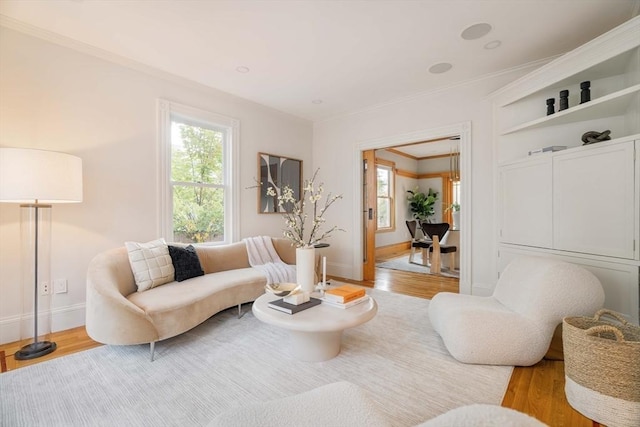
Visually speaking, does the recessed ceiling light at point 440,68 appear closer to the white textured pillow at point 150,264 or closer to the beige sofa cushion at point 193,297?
the beige sofa cushion at point 193,297

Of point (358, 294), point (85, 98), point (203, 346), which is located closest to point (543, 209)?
point (358, 294)

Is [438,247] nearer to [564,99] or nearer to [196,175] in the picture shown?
[564,99]

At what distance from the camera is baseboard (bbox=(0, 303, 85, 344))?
95.2 inches

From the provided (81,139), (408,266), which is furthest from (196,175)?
(408,266)

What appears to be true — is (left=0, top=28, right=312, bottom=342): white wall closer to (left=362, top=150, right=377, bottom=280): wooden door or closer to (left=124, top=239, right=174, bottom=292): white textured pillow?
(left=124, top=239, right=174, bottom=292): white textured pillow

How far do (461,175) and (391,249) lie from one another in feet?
13.4

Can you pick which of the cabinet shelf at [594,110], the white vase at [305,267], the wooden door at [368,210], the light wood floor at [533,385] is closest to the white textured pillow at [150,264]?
the light wood floor at [533,385]

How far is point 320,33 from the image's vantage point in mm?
2582

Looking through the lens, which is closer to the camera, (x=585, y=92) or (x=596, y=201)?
(x=596, y=201)

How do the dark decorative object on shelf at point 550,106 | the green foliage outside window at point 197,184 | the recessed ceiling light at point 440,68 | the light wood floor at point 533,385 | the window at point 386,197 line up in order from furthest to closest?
the window at point 386,197, the green foliage outside window at point 197,184, the recessed ceiling light at point 440,68, the dark decorative object on shelf at point 550,106, the light wood floor at point 533,385

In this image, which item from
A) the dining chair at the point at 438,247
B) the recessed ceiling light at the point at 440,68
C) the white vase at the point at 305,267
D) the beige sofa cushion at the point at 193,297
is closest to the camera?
the beige sofa cushion at the point at 193,297

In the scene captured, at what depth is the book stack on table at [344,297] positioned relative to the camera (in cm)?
210

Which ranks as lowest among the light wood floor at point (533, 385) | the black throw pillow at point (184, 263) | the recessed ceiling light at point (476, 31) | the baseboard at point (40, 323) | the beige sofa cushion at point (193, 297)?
the light wood floor at point (533, 385)

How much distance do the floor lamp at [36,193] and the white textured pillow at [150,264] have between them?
0.66m
